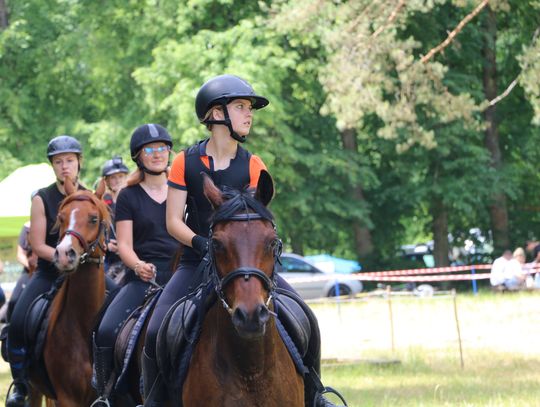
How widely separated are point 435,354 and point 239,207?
44.1 feet

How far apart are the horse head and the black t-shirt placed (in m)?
0.63

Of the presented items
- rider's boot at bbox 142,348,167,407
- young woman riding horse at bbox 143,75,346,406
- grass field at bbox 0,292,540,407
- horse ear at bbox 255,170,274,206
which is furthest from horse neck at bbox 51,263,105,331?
horse ear at bbox 255,170,274,206

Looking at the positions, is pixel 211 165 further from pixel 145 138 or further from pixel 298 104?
pixel 298 104

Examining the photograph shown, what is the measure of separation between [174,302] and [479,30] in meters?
34.9

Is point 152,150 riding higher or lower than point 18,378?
higher

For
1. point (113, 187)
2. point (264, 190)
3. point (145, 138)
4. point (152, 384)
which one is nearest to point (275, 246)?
point (264, 190)

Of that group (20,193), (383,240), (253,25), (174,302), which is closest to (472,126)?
(253,25)

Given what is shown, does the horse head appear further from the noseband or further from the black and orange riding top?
the black and orange riding top

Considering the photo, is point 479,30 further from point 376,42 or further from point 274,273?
point 274,273

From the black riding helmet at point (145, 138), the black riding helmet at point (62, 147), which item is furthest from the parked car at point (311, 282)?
the black riding helmet at point (145, 138)

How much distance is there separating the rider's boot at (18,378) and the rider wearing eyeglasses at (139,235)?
75.4 inches

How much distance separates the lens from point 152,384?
729 centimetres

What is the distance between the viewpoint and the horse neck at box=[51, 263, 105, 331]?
10320mm

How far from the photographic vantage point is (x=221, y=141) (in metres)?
7.18
